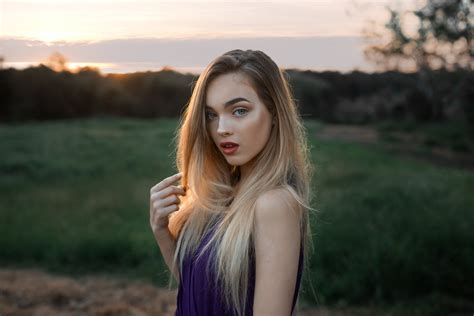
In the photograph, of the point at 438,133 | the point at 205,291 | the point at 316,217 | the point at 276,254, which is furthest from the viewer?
the point at 438,133

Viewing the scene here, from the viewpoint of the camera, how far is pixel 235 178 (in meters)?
1.83

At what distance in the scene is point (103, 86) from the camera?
11.4 metres

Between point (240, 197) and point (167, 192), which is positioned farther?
point (167, 192)

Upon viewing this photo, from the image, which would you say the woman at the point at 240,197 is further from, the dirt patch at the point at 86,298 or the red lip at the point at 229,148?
the dirt patch at the point at 86,298

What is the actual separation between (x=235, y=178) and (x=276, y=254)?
1.49 feet

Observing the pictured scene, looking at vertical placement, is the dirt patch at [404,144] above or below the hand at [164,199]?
below

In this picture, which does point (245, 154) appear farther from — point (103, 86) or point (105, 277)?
point (103, 86)

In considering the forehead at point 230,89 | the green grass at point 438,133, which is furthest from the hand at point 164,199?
the green grass at point 438,133

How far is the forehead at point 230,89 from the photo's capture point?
61.9 inches

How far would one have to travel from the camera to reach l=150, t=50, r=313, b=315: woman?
1436mm

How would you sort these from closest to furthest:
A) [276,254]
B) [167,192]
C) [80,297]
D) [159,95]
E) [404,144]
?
[276,254]
[167,192]
[80,297]
[404,144]
[159,95]

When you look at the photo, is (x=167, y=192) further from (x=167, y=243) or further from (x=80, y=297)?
(x=80, y=297)

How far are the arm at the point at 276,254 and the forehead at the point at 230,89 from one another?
288 millimetres

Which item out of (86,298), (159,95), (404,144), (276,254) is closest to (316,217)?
(86,298)
